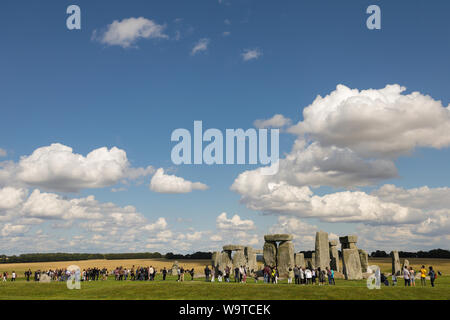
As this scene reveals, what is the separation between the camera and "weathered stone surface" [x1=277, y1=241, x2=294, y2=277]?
35.6 meters

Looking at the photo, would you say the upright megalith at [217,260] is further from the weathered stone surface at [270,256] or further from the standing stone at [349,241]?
the standing stone at [349,241]

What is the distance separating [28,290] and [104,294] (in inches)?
300

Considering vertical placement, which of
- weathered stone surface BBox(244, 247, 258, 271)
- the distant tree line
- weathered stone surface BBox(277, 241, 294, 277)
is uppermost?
weathered stone surface BBox(277, 241, 294, 277)

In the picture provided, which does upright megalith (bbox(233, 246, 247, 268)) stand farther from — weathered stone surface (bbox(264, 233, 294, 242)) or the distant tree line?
the distant tree line

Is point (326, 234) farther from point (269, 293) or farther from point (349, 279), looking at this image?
point (269, 293)

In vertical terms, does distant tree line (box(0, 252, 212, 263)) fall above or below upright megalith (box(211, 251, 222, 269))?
below

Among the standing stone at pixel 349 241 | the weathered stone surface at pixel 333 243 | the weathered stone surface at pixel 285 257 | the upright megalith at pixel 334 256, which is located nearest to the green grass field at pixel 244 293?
the weathered stone surface at pixel 285 257

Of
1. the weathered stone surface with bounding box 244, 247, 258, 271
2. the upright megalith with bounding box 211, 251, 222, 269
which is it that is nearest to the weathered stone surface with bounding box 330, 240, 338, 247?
the weathered stone surface with bounding box 244, 247, 258, 271

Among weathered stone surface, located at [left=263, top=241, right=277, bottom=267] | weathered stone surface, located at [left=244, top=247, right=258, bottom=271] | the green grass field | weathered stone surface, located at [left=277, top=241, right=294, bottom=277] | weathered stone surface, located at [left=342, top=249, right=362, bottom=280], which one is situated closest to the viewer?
the green grass field

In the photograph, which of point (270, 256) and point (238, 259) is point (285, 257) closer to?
point (270, 256)

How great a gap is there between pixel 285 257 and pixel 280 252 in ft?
2.00

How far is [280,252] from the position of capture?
36.2 m

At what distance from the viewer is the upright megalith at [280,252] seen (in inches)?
1404
